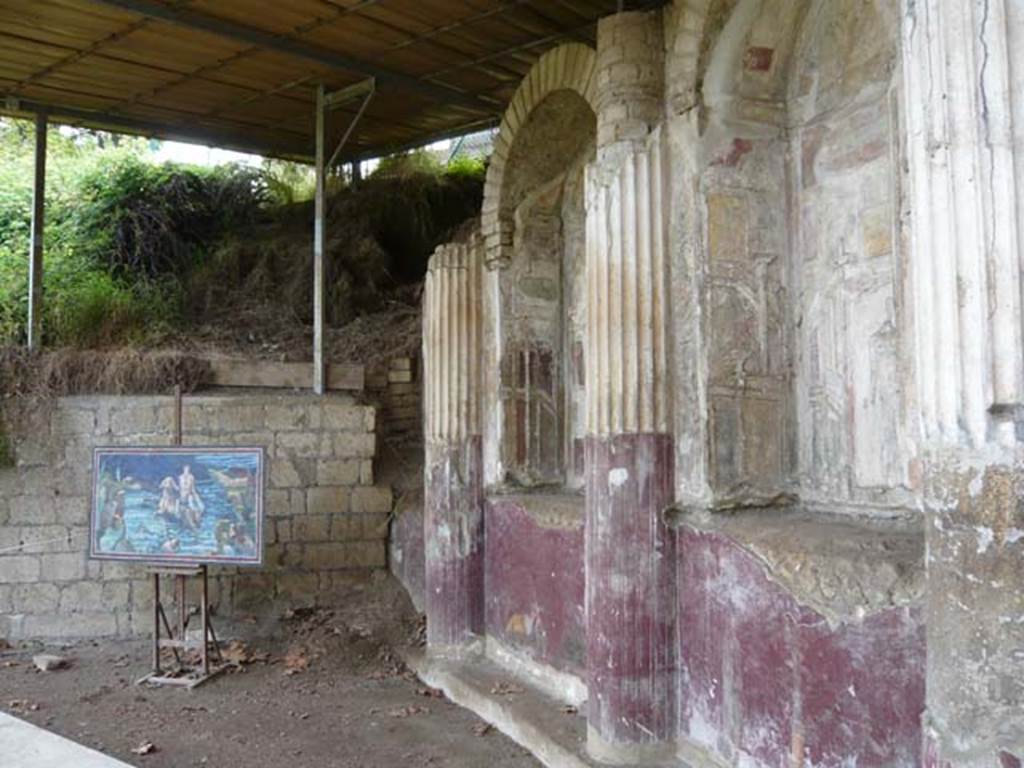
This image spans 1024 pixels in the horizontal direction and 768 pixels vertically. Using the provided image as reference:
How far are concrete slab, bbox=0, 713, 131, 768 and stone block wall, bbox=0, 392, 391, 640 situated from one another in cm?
333

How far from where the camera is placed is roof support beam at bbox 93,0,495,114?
6.71 m

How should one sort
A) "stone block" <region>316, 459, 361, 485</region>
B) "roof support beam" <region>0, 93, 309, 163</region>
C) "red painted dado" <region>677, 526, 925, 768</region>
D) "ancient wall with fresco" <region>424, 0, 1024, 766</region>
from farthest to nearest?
1. "roof support beam" <region>0, 93, 309, 163</region>
2. "stone block" <region>316, 459, 361, 485</region>
3. "ancient wall with fresco" <region>424, 0, 1024, 766</region>
4. "red painted dado" <region>677, 526, 925, 768</region>

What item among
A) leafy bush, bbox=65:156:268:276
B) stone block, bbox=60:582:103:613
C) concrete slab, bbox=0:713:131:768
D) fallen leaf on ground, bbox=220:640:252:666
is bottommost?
fallen leaf on ground, bbox=220:640:252:666

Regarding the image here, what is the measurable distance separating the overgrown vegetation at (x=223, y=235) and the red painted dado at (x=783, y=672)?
7.36m

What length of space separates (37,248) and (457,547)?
559cm

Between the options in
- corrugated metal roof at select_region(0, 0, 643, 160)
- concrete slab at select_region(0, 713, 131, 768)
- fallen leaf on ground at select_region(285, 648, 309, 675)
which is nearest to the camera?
concrete slab at select_region(0, 713, 131, 768)

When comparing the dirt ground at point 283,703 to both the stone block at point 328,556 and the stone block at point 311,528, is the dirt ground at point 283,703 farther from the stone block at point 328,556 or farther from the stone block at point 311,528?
the stone block at point 311,528

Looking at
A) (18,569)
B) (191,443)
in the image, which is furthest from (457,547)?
(18,569)

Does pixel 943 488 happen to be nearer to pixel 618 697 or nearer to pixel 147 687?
pixel 618 697

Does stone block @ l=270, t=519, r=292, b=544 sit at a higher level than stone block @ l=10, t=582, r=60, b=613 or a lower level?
higher

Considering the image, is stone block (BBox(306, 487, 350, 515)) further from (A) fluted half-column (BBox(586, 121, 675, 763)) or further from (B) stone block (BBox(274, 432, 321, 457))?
(A) fluted half-column (BBox(586, 121, 675, 763))

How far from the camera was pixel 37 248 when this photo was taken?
9258mm

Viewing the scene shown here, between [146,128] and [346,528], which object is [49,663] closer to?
[346,528]

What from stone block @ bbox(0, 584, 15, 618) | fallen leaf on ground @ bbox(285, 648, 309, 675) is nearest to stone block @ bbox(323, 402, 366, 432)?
fallen leaf on ground @ bbox(285, 648, 309, 675)
